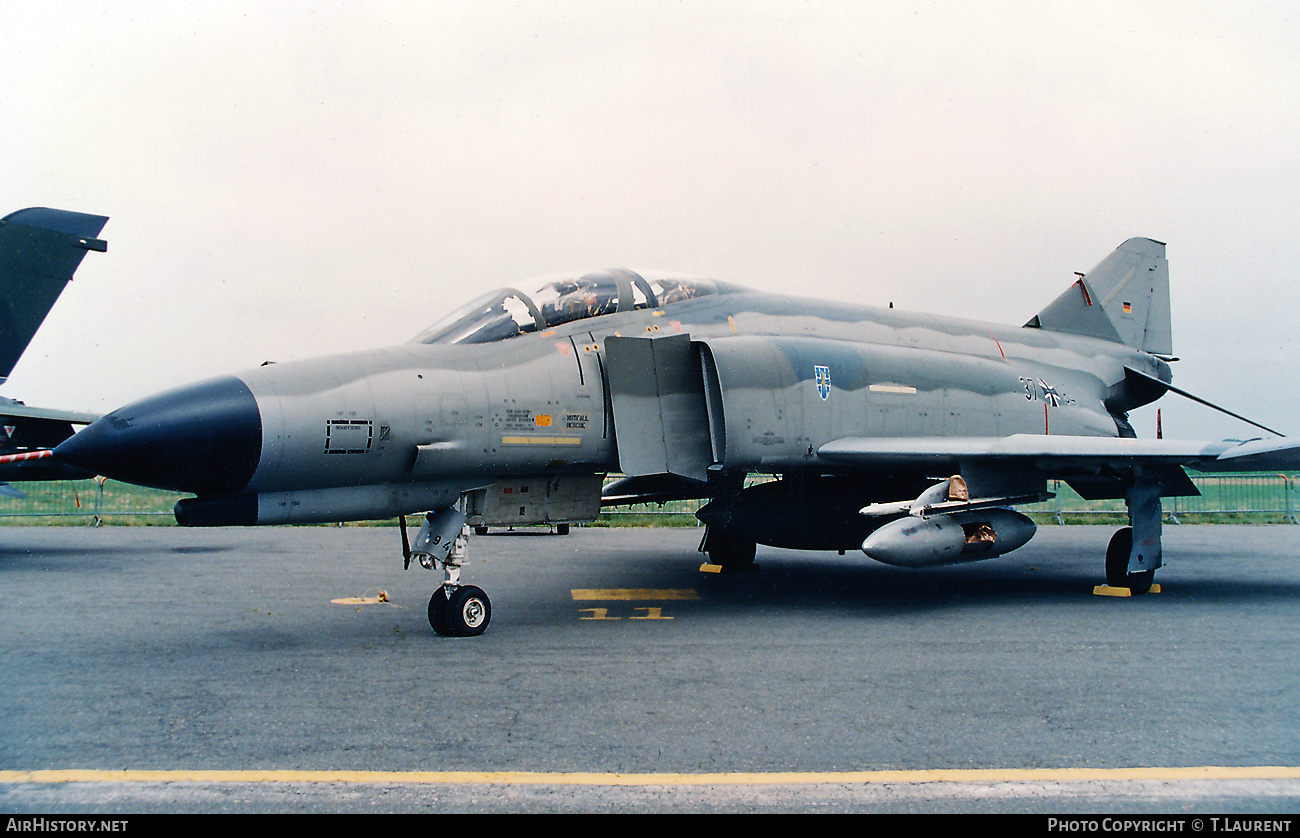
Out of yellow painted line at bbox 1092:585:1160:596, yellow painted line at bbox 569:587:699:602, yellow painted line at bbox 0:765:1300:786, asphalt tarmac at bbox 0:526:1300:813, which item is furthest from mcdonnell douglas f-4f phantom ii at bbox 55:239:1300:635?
yellow painted line at bbox 0:765:1300:786

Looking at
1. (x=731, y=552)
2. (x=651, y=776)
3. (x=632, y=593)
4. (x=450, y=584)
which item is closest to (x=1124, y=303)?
(x=731, y=552)

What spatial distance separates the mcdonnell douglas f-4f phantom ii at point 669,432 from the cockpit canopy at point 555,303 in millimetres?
20

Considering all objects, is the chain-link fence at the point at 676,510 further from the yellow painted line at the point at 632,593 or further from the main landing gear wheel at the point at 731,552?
the yellow painted line at the point at 632,593

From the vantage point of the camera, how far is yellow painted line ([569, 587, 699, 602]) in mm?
8672

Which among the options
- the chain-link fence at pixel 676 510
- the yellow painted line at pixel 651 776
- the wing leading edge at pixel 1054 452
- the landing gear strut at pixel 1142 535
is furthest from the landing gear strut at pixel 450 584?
the chain-link fence at pixel 676 510

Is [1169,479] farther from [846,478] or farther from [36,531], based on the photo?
[36,531]

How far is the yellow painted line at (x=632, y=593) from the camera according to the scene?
867cm

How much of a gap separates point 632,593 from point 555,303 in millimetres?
3281

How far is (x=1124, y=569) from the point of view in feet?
30.8

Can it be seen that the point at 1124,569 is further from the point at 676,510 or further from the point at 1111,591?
the point at 676,510

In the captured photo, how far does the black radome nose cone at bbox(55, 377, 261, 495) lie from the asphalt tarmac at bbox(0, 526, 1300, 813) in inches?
47.5

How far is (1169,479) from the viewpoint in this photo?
945 cm

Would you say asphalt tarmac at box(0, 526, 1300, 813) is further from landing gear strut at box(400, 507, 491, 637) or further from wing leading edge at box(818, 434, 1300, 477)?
wing leading edge at box(818, 434, 1300, 477)
